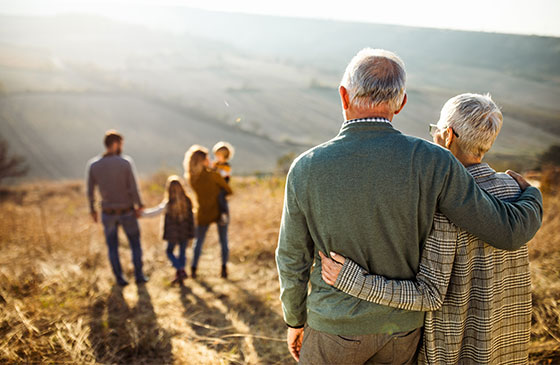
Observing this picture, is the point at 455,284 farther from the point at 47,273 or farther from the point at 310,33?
the point at 310,33

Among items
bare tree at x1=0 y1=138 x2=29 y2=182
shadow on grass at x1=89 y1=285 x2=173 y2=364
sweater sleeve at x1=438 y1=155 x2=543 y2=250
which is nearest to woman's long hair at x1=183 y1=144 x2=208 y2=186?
shadow on grass at x1=89 y1=285 x2=173 y2=364

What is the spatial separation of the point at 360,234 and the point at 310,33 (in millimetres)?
31207

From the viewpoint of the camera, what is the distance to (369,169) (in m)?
1.20

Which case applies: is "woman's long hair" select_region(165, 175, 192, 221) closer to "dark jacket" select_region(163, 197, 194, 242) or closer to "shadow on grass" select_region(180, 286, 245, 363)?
"dark jacket" select_region(163, 197, 194, 242)

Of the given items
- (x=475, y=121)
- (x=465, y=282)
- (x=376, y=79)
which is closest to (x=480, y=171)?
(x=475, y=121)

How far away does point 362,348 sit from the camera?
1322 mm

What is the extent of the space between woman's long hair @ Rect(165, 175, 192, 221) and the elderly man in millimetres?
3077

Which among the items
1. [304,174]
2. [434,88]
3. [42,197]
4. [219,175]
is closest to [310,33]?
[434,88]

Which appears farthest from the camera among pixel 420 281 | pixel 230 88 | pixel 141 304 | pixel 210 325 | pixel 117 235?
pixel 230 88

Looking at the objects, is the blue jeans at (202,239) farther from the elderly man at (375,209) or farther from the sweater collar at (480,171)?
the sweater collar at (480,171)

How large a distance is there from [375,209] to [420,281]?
347 millimetres

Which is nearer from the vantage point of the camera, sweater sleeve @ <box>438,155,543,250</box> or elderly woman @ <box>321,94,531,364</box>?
sweater sleeve @ <box>438,155,543,250</box>

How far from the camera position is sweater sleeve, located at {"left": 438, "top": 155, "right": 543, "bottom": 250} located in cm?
117

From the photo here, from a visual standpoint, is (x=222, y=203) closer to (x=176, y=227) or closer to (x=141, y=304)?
(x=176, y=227)
